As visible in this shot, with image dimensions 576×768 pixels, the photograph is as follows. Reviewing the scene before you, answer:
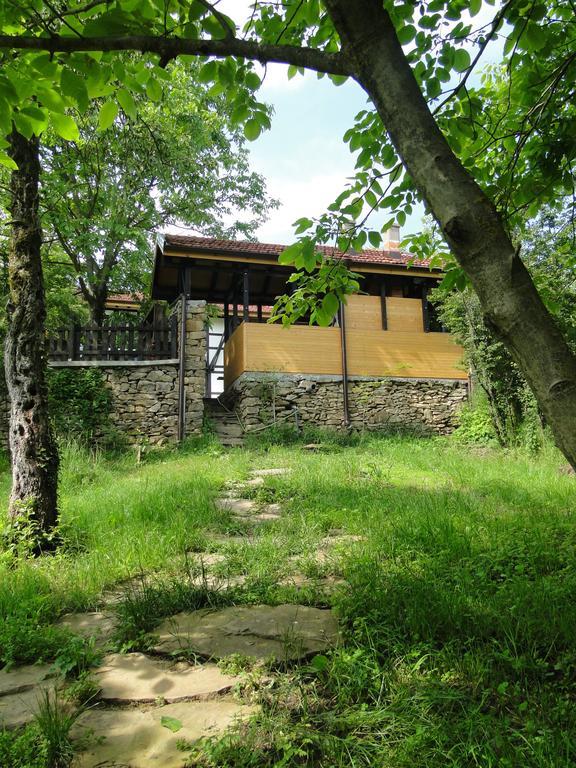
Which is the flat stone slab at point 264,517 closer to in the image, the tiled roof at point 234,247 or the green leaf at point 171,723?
the green leaf at point 171,723

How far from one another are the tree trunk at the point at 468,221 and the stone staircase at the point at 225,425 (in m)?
10.8

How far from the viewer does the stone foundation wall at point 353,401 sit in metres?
12.8

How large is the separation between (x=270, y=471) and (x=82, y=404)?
5.49 m

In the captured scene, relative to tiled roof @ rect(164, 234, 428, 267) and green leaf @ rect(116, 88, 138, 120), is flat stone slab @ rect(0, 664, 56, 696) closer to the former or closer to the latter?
green leaf @ rect(116, 88, 138, 120)

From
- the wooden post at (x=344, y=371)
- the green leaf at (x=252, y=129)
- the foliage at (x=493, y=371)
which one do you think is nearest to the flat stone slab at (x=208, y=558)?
the green leaf at (x=252, y=129)

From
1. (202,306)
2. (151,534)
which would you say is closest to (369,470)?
(151,534)

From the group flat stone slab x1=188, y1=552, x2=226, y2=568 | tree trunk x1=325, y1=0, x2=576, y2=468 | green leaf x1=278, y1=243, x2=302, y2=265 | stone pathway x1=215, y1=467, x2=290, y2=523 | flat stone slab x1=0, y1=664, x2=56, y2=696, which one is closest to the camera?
tree trunk x1=325, y1=0, x2=576, y2=468

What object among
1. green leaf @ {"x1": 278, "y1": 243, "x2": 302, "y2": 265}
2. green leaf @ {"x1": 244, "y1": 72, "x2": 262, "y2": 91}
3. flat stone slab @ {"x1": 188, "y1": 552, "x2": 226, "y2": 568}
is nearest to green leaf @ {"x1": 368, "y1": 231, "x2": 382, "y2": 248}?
green leaf @ {"x1": 278, "y1": 243, "x2": 302, "y2": 265}

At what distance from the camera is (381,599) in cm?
299

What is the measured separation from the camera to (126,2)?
1.89 m

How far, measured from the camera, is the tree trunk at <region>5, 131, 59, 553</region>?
14.9 ft

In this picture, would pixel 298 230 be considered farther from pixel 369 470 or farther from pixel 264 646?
pixel 369 470

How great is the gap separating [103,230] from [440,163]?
14526mm

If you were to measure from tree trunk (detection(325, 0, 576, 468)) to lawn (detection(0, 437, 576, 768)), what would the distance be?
4.60ft
